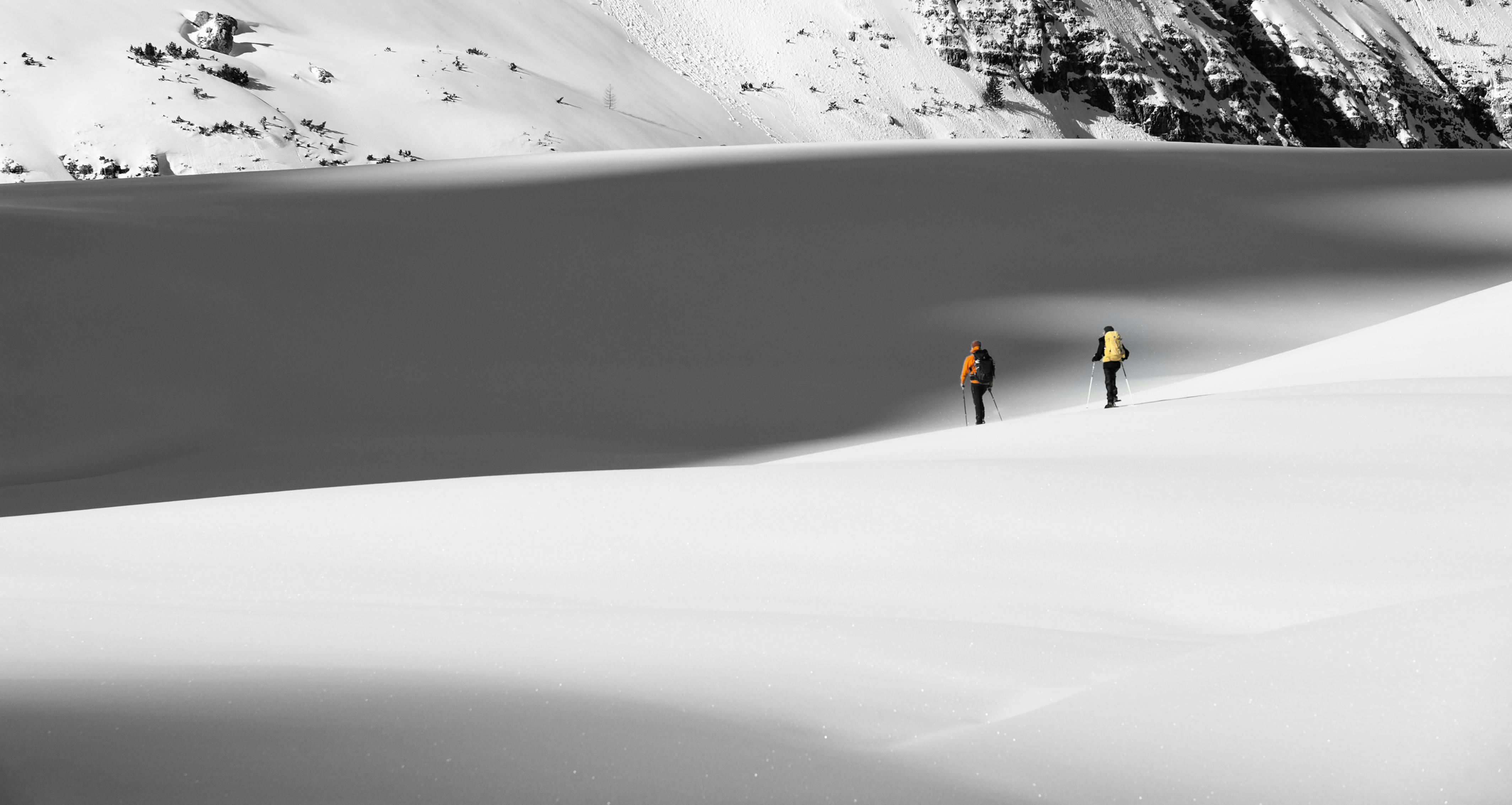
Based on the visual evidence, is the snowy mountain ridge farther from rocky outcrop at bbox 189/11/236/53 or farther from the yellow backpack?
the yellow backpack

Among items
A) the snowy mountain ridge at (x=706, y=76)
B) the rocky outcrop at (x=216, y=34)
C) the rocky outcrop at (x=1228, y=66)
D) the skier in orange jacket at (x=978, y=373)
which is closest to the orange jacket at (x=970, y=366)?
the skier in orange jacket at (x=978, y=373)

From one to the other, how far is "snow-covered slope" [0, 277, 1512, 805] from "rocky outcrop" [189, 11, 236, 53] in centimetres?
3214

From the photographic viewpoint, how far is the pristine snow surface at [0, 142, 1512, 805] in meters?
2.51

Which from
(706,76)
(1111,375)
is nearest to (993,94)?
(706,76)

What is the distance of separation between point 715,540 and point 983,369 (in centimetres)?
551

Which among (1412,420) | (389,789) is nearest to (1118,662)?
(389,789)

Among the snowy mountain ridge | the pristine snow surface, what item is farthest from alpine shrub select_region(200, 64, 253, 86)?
the pristine snow surface

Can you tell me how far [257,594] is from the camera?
406 cm

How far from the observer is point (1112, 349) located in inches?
391

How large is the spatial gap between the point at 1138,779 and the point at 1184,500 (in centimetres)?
282

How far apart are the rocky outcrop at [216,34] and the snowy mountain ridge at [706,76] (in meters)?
0.09

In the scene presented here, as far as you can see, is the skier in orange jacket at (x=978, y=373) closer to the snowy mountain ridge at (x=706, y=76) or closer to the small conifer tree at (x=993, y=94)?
the snowy mountain ridge at (x=706, y=76)

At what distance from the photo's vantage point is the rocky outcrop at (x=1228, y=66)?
49.8m

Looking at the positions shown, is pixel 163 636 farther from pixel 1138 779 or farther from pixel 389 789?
pixel 1138 779
